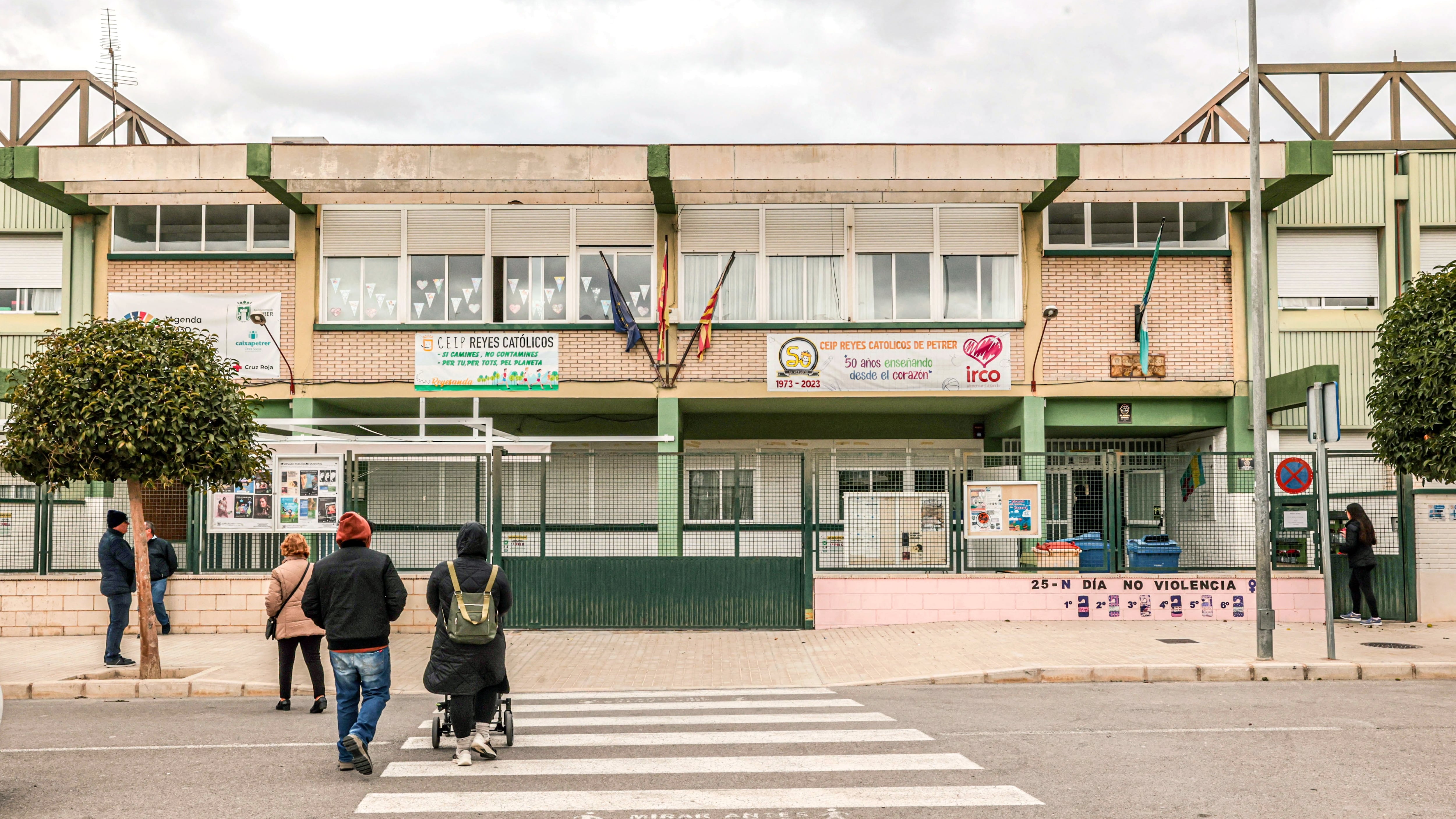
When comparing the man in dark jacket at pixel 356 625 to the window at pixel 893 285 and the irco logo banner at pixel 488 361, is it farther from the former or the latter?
the window at pixel 893 285

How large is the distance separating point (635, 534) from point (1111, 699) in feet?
22.8

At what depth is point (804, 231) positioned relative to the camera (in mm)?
20359

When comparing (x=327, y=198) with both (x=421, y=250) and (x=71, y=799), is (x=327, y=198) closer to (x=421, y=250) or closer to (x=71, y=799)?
(x=421, y=250)

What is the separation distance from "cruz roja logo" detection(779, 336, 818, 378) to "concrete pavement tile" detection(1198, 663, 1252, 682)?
9136mm

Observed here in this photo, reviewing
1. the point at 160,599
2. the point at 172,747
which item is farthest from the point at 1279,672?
the point at 160,599

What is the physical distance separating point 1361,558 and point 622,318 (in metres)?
11.4

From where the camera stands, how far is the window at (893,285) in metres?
20.2

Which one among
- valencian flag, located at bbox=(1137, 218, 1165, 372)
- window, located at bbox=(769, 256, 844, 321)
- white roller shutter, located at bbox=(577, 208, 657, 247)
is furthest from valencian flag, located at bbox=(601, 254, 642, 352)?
valencian flag, located at bbox=(1137, 218, 1165, 372)

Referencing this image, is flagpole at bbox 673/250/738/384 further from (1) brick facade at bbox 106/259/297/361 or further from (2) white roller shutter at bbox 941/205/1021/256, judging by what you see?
(1) brick facade at bbox 106/259/297/361

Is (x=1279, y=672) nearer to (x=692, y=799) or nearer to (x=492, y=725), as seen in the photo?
(x=692, y=799)

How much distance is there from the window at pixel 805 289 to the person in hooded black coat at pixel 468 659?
12918mm

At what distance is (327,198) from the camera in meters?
19.8

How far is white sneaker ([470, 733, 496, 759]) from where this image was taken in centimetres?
761

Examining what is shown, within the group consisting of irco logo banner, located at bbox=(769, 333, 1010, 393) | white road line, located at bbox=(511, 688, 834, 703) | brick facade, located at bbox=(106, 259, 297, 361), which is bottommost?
white road line, located at bbox=(511, 688, 834, 703)
